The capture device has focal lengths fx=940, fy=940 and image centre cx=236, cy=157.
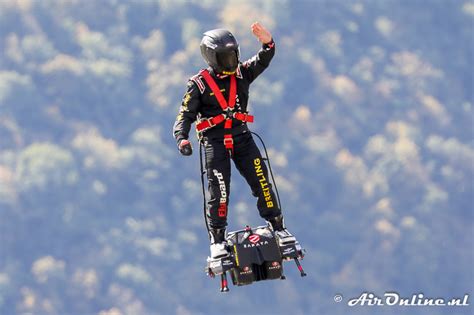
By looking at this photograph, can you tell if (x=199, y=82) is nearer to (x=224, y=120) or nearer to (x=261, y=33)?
(x=224, y=120)

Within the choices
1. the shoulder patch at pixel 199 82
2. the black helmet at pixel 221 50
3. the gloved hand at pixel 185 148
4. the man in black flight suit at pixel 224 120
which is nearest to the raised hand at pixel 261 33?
Answer: the man in black flight suit at pixel 224 120

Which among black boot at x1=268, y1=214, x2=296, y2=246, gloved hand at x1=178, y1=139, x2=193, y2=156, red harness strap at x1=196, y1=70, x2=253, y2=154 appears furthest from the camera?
black boot at x1=268, y1=214, x2=296, y2=246

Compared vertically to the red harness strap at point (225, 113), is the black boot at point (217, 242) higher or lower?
lower

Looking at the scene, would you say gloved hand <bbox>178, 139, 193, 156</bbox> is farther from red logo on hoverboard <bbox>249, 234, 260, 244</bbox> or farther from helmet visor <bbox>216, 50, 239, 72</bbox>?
red logo on hoverboard <bbox>249, 234, 260, 244</bbox>

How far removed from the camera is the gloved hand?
13930 millimetres

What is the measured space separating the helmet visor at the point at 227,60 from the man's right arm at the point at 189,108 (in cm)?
55

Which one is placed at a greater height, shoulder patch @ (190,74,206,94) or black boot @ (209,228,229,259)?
shoulder patch @ (190,74,206,94)

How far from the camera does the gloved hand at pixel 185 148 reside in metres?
13.9

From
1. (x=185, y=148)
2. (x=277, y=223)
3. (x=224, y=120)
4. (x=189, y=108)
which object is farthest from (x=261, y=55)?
(x=277, y=223)

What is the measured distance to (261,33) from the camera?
14711 millimetres

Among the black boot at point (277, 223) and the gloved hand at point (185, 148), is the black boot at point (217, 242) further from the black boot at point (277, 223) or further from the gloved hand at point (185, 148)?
the gloved hand at point (185, 148)

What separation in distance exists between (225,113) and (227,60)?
826mm

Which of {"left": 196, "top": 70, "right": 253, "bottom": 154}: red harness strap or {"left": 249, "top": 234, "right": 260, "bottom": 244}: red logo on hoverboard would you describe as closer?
{"left": 196, "top": 70, "right": 253, "bottom": 154}: red harness strap

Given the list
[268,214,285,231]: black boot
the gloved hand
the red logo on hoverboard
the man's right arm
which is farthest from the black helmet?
the red logo on hoverboard
